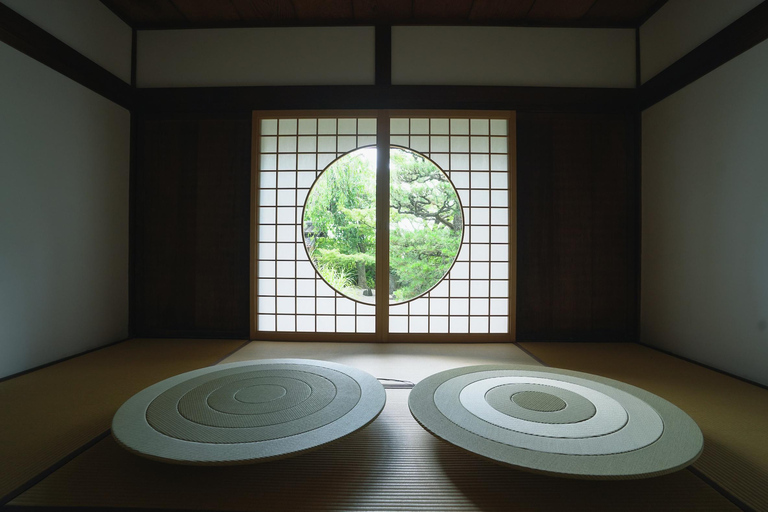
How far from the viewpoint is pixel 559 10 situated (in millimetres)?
2994

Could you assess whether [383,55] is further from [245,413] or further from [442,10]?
[245,413]

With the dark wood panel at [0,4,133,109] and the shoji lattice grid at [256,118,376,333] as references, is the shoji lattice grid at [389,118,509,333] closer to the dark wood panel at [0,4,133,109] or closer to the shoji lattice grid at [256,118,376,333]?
the shoji lattice grid at [256,118,376,333]

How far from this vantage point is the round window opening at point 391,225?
27.7 ft

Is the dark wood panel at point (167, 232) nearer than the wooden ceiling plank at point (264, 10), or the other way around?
the wooden ceiling plank at point (264, 10)

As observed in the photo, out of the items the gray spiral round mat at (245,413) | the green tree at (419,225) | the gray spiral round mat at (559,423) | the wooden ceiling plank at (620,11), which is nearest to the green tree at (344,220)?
the green tree at (419,225)

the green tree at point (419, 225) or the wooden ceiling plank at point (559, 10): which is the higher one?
the wooden ceiling plank at point (559, 10)

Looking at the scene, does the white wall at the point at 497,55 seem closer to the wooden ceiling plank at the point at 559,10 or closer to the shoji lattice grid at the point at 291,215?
the wooden ceiling plank at the point at 559,10

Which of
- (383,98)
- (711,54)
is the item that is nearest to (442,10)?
(383,98)

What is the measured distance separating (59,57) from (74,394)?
95.2 inches

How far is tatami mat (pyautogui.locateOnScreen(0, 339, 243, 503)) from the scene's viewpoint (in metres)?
1.37

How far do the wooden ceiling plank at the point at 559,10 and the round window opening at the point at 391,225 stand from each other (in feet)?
17.6

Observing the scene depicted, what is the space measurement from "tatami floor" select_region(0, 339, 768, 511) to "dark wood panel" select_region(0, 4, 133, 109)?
224 cm

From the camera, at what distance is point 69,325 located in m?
2.64

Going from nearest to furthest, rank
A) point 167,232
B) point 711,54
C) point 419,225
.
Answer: point 711,54, point 167,232, point 419,225
